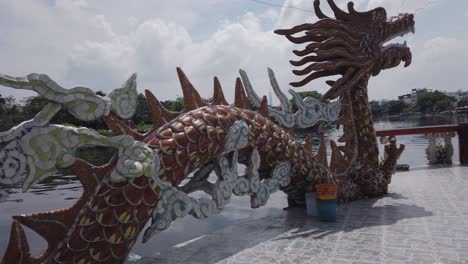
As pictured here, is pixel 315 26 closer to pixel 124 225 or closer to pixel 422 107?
pixel 124 225

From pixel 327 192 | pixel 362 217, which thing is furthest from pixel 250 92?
pixel 362 217

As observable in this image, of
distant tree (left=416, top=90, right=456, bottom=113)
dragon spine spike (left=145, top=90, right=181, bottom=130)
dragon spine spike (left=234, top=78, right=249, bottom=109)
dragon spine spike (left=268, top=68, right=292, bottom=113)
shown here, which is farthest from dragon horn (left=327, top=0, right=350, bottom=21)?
distant tree (left=416, top=90, right=456, bottom=113)

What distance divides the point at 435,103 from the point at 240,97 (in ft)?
207

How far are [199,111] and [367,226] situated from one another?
8.57ft

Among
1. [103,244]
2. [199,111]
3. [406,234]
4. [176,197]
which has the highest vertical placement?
[199,111]

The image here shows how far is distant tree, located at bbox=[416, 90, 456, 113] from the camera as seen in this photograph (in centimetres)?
5791

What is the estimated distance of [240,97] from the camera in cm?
495

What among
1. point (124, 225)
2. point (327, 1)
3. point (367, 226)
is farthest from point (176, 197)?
point (327, 1)

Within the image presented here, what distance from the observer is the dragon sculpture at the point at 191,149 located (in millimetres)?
2918

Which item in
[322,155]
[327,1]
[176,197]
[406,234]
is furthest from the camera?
[327,1]

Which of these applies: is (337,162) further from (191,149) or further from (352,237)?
(191,149)

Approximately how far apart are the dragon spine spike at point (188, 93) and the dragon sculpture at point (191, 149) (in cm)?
1

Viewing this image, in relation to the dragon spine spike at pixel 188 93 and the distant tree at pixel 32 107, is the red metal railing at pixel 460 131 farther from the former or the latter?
the distant tree at pixel 32 107

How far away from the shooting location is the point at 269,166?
499 centimetres
